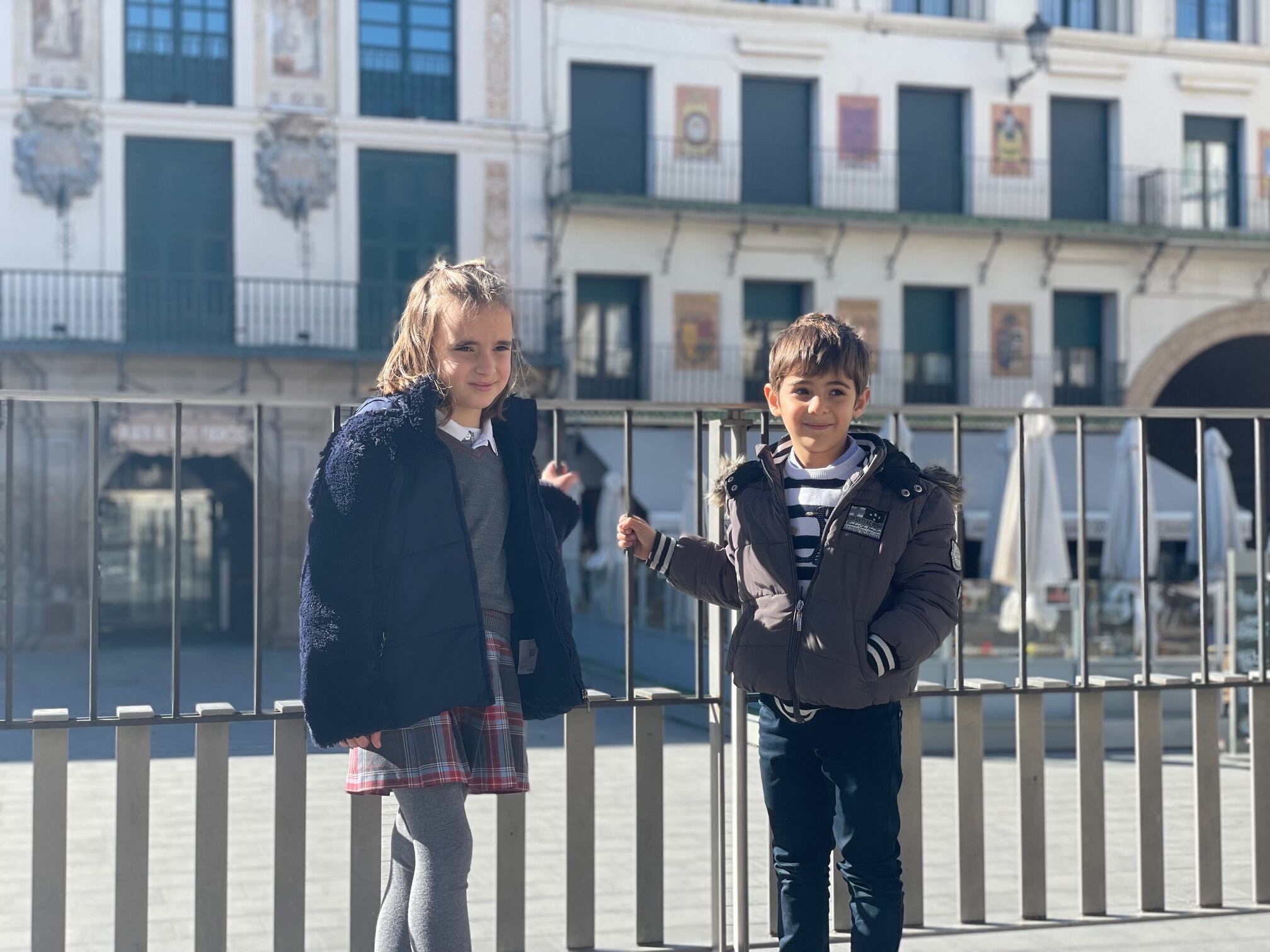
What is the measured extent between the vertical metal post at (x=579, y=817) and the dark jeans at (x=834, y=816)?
71 centimetres

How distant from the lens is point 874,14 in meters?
23.7

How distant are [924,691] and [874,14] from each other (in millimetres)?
21085

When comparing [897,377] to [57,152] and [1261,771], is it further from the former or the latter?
[1261,771]

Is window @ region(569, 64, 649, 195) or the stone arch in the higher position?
window @ region(569, 64, 649, 195)

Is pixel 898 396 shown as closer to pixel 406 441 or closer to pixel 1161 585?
pixel 1161 585

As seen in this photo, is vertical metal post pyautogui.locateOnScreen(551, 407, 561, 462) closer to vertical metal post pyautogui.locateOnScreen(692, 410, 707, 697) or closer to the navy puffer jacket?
vertical metal post pyautogui.locateOnScreen(692, 410, 707, 697)

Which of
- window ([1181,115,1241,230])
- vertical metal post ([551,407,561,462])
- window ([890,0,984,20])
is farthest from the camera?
window ([1181,115,1241,230])

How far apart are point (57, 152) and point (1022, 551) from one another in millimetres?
19090

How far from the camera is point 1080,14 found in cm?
2483

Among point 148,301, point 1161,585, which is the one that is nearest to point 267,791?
point 1161,585

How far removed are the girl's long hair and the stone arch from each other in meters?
22.5

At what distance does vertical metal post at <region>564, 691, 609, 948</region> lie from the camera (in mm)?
4094

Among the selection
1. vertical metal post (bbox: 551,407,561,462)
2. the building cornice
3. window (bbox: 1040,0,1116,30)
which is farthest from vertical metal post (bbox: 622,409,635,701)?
window (bbox: 1040,0,1116,30)

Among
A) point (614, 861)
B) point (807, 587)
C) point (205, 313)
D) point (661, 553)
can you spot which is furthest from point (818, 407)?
point (205, 313)
